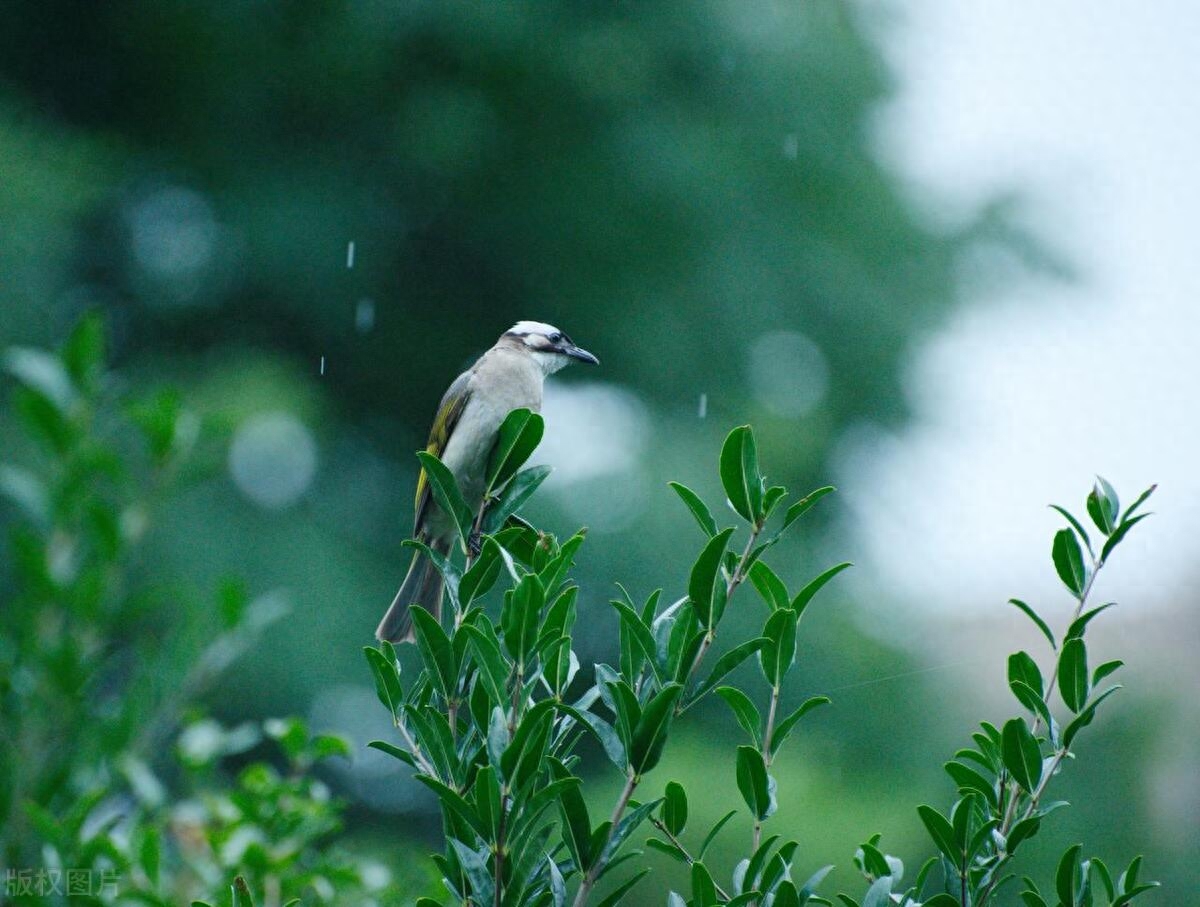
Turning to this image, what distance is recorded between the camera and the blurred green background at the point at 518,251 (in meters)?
5.01

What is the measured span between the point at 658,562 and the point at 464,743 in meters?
4.05

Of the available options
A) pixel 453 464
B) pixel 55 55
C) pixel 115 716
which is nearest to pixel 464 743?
pixel 115 716

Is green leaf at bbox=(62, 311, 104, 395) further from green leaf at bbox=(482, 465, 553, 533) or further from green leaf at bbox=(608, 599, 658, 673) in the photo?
green leaf at bbox=(608, 599, 658, 673)

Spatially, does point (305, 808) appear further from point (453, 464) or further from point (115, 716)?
point (453, 464)

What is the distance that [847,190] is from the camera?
609 centimetres

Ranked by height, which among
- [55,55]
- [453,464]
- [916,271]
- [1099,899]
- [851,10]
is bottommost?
[1099,899]

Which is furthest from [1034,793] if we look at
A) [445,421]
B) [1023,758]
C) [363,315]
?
[363,315]

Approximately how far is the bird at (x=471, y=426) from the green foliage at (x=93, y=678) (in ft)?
1.27

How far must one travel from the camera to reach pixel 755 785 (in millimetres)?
812

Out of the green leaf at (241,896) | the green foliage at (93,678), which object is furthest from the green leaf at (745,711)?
the green foliage at (93,678)

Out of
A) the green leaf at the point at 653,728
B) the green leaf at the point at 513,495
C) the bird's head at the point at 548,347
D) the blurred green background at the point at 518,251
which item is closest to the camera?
the green leaf at the point at 653,728

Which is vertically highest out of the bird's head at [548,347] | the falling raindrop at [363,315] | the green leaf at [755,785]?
the falling raindrop at [363,315]

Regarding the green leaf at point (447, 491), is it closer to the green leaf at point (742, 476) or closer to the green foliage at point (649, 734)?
the green foliage at point (649, 734)

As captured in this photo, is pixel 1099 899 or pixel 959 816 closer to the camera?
pixel 959 816
